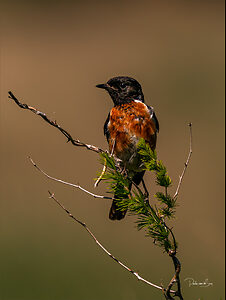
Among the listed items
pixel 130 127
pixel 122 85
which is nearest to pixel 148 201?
pixel 130 127

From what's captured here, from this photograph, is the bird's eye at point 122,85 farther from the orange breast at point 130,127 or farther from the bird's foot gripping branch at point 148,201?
the bird's foot gripping branch at point 148,201

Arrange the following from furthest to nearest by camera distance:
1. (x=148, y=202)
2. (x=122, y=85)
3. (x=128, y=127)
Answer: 1. (x=122, y=85)
2. (x=128, y=127)
3. (x=148, y=202)

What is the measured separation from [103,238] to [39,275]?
43.1 inches

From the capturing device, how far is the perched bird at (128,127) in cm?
438

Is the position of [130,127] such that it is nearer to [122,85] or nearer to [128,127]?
[128,127]

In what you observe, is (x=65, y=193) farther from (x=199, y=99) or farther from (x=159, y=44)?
Answer: (x=159, y=44)

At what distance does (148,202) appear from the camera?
2.86 m

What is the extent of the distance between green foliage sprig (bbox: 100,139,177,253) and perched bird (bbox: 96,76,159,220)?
1292 millimetres

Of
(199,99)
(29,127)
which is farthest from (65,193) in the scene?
(199,99)

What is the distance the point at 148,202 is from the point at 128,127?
1.61 meters

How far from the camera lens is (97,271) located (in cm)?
555

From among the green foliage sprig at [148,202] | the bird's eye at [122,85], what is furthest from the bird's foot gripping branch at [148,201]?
the bird's eye at [122,85]

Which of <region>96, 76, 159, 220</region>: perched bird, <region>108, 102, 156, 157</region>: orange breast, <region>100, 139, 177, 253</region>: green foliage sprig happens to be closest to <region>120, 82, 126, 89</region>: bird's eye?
<region>96, 76, 159, 220</region>: perched bird

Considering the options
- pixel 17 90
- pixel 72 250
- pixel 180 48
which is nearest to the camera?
pixel 72 250
